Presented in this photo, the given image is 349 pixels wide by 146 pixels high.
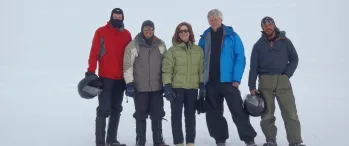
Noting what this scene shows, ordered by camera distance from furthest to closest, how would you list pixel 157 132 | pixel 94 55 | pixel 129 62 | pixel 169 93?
pixel 157 132, pixel 94 55, pixel 129 62, pixel 169 93

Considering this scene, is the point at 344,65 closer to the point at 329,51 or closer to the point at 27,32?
the point at 329,51

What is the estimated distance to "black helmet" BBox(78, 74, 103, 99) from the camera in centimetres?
555

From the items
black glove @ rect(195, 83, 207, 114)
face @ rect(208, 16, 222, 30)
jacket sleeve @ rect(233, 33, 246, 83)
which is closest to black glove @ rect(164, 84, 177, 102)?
black glove @ rect(195, 83, 207, 114)

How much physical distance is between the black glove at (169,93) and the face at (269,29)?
1.68m

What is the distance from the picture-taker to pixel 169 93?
A: 17.8ft

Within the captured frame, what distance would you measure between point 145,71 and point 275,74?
1973mm

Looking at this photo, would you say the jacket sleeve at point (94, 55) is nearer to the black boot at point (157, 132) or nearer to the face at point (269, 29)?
the black boot at point (157, 132)

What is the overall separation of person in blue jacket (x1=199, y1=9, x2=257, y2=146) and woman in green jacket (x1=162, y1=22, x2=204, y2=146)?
0.68 feet

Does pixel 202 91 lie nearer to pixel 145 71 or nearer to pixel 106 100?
pixel 145 71

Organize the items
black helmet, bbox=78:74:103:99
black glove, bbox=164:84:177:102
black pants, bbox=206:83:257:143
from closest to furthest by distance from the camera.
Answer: black glove, bbox=164:84:177:102 < black helmet, bbox=78:74:103:99 < black pants, bbox=206:83:257:143

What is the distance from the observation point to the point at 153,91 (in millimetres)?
5676

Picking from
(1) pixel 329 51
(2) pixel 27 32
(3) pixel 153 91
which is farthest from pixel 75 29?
(3) pixel 153 91

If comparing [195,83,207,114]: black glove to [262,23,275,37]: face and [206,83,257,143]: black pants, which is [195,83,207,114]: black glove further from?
[262,23,275,37]: face

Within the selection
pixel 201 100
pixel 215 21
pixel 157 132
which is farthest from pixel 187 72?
pixel 157 132
